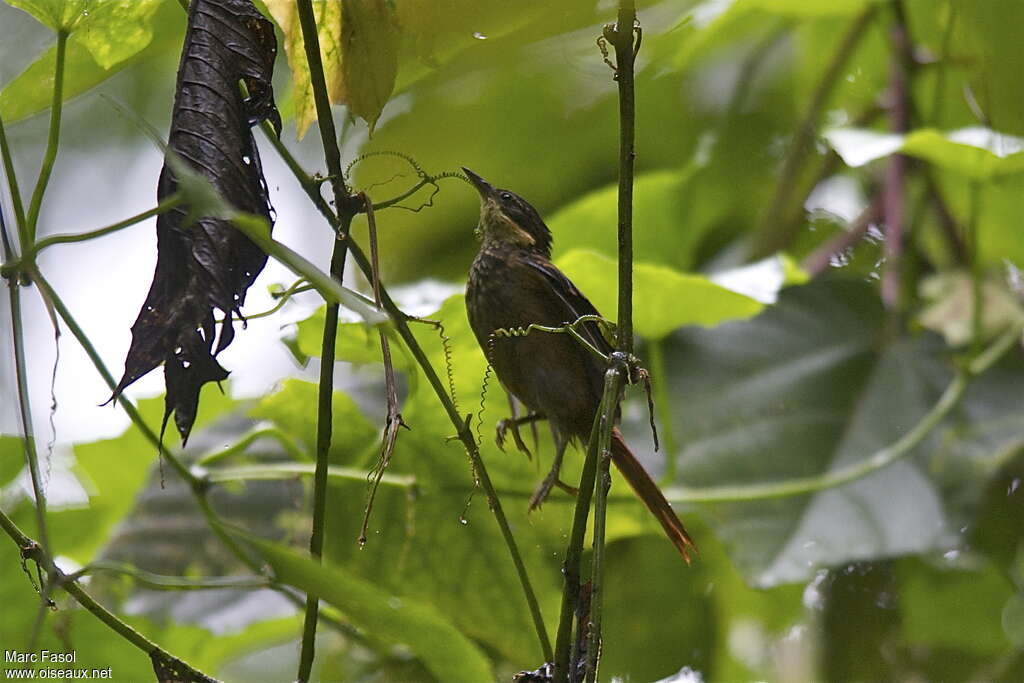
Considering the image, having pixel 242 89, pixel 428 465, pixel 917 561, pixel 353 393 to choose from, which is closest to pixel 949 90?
pixel 917 561

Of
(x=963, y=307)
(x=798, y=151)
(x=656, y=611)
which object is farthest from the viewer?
(x=798, y=151)

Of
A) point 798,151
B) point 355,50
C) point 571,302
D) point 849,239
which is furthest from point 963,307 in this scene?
Answer: point 355,50

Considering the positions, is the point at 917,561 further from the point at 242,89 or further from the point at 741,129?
the point at 242,89

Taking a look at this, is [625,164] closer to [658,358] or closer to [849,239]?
[658,358]

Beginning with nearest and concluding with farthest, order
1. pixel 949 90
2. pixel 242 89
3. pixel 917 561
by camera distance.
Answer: pixel 242 89 → pixel 917 561 → pixel 949 90

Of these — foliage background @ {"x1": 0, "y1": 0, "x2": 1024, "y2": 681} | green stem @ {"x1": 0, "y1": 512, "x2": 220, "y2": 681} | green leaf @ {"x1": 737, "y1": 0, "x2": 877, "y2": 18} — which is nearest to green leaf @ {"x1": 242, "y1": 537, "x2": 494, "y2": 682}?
foliage background @ {"x1": 0, "y1": 0, "x2": 1024, "y2": 681}

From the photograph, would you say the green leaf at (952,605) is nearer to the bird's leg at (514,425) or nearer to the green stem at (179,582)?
the bird's leg at (514,425)

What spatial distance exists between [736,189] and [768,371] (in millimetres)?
238

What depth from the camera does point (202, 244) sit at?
43cm

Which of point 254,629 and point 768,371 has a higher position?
point 768,371

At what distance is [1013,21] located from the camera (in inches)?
31.6

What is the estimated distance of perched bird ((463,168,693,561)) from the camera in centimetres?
52

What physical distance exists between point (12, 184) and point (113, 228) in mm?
143

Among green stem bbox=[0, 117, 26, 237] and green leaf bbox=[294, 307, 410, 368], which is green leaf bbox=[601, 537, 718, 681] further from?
green stem bbox=[0, 117, 26, 237]
